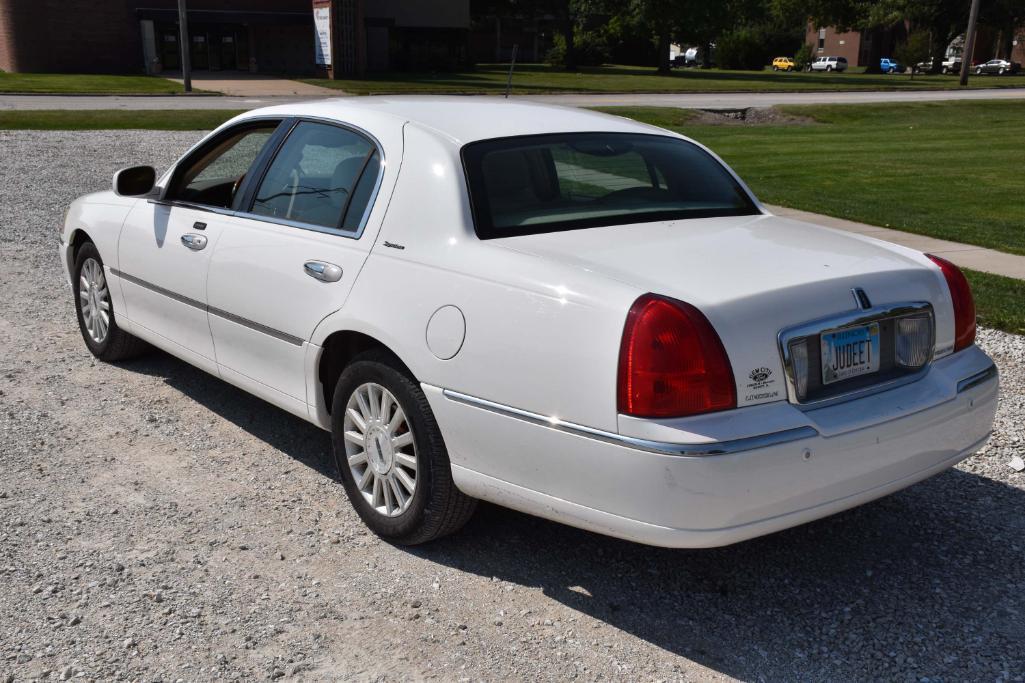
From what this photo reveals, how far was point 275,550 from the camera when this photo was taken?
411cm

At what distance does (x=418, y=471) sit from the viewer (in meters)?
3.94

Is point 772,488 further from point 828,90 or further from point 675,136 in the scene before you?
point 828,90

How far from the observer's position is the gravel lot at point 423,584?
11.1 ft

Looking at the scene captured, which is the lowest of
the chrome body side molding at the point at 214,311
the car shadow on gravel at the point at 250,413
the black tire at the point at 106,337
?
the car shadow on gravel at the point at 250,413

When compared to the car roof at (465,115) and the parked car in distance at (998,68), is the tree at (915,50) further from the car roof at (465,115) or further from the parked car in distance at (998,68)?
the car roof at (465,115)

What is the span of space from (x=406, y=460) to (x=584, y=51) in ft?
216

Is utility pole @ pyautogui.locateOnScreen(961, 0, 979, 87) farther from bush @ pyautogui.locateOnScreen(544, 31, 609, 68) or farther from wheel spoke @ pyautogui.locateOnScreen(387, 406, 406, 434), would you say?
wheel spoke @ pyautogui.locateOnScreen(387, 406, 406, 434)

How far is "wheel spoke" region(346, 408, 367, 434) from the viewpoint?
4199 millimetres

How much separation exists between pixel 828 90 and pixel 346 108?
140 feet

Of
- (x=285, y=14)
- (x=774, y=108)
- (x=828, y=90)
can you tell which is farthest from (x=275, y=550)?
(x=285, y=14)

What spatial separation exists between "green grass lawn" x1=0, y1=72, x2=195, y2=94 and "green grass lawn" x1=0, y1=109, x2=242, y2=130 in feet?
32.1

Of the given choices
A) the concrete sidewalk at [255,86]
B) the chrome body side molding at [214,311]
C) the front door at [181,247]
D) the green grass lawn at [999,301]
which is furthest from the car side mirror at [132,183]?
the concrete sidewalk at [255,86]

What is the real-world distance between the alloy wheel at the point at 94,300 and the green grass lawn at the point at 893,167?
801 cm

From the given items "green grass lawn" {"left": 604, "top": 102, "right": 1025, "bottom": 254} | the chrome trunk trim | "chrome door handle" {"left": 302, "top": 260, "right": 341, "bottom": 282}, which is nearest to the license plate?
the chrome trunk trim
